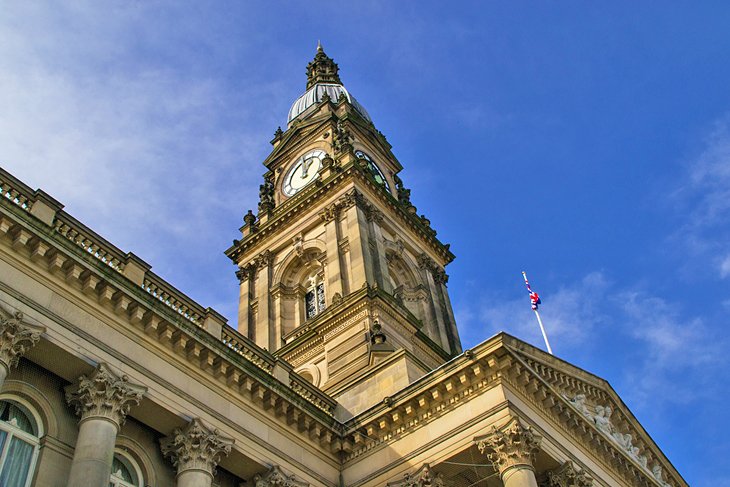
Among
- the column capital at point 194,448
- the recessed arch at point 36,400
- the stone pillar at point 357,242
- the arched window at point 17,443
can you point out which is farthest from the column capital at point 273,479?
the stone pillar at point 357,242

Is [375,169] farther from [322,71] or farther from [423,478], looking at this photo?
[423,478]

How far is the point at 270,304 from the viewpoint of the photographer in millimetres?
42594

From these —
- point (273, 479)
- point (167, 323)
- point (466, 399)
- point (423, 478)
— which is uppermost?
point (167, 323)

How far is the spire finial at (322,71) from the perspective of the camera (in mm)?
64000

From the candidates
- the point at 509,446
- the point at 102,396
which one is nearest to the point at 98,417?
the point at 102,396

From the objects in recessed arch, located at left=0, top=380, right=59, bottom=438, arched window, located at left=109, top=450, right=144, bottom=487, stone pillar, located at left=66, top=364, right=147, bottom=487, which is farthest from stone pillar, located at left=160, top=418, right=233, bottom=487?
recessed arch, located at left=0, top=380, right=59, bottom=438

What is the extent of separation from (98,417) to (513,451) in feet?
34.6

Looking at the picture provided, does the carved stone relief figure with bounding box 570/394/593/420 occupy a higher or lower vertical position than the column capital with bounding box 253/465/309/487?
higher

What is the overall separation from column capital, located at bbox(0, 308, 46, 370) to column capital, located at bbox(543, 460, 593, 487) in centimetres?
1448

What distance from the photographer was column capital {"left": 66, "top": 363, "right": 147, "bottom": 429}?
18219 mm

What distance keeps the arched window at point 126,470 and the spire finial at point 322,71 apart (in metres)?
46.7

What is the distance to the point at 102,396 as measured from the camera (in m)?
18.4

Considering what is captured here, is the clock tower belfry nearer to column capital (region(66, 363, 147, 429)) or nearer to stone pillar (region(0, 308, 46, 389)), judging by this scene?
column capital (region(66, 363, 147, 429))

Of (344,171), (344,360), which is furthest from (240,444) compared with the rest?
(344,171)
